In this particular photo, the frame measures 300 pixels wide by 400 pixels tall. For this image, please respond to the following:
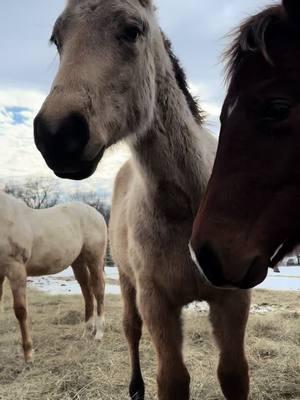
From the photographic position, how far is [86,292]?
23.2 feet

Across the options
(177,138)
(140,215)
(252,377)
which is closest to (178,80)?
(177,138)

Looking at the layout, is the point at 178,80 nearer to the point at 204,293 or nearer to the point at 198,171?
the point at 198,171

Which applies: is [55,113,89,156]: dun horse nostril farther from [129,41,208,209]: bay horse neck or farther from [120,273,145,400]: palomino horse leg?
[120,273,145,400]: palomino horse leg

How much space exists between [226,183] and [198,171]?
41.8 inches

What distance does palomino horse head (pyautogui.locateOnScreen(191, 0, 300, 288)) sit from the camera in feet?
4.75

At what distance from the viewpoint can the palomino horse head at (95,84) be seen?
6.33 feet

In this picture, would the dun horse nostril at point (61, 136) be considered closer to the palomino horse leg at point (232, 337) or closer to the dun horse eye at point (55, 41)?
the dun horse eye at point (55, 41)

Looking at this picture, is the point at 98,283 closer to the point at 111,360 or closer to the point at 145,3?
the point at 111,360

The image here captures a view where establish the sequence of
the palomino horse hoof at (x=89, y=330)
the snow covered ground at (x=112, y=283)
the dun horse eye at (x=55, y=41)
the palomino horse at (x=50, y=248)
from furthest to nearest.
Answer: the snow covered ground at (x=112, y=283) → the palomino horse hoof at (x=89, y=330) → the palomino horse at (x=50, y=248) → the dun horse eye at (x=55, y=41)

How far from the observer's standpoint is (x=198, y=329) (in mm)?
5656

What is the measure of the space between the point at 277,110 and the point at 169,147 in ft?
3.86

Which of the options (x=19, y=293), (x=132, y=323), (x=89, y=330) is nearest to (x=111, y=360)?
(x=132, y=323)

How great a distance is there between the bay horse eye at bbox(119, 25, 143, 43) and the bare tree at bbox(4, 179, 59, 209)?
2757 centimetres

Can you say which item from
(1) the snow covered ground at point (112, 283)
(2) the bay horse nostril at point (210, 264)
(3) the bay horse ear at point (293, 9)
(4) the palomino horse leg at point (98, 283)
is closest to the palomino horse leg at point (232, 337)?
(2) the bay horse nostril at point (210, 264)
